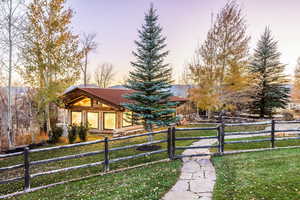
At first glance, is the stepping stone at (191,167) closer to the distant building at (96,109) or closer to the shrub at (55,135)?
the distant building at (96,109)

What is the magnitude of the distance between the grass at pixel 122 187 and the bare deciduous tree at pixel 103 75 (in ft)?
110

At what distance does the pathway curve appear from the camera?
391 cm

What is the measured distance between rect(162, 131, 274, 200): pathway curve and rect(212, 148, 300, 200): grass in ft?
0.63

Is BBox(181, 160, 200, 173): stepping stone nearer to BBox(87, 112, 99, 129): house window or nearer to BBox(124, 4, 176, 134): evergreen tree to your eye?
BBox(124, 4, 176, 134): evergreen tree

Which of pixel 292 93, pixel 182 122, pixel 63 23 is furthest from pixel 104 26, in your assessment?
pixel 292 93

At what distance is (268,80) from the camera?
804 inches

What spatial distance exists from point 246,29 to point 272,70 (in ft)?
25.6

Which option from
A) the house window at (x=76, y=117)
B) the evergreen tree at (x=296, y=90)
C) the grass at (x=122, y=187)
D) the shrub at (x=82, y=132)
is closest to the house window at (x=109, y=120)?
the house window at (x=76, y=117)

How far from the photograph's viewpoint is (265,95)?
20156 mm

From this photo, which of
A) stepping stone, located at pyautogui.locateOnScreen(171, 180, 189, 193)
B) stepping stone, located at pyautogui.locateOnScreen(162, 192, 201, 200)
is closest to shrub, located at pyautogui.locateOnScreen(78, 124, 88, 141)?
stepping stone, located at pyautogui.locateOnScreen(171, 180, 189, 193)

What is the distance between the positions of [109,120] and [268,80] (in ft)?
58.2

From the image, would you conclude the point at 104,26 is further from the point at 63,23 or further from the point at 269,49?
the point at 269,49

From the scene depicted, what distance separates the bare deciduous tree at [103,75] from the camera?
37.4m

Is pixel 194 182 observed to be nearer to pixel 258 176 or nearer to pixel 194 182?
pixel 194 182
